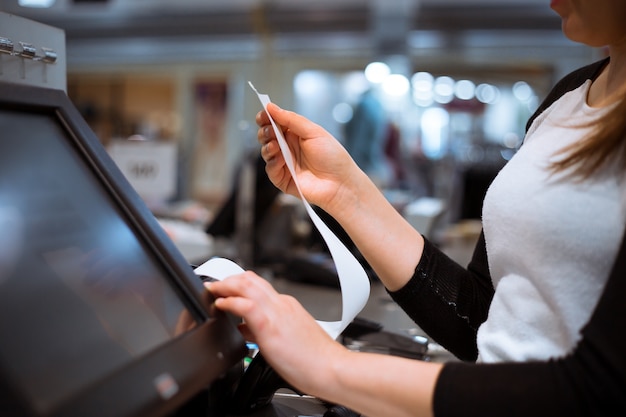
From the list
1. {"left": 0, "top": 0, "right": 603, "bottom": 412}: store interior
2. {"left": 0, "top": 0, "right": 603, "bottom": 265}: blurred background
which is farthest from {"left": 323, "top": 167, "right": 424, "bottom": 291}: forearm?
{"left": 0, "top": 0, "right": 603, "bottom": 265}: blurred background

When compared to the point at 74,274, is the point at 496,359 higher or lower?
lower

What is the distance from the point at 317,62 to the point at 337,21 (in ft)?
5.29

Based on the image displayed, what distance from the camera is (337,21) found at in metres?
6.10

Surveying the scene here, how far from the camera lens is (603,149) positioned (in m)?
0.64

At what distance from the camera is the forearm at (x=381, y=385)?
601mm

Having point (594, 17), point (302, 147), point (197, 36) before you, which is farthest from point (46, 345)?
point (197, 36)

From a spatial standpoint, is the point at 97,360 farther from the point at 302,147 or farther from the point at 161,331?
the point at 302,147

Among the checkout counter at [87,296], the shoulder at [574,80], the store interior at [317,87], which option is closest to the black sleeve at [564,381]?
the checkout counter at [87,296]

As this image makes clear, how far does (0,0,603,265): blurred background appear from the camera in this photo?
10.9 feet

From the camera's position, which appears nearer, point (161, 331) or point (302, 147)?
point (161, 331)

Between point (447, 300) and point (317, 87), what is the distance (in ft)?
24.6

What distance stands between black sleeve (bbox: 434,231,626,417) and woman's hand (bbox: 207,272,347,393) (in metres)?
0.12

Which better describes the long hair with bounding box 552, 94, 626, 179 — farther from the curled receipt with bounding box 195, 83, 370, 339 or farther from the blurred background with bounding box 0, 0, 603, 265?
the blurred background with bounding box 0, 0, 603, 265

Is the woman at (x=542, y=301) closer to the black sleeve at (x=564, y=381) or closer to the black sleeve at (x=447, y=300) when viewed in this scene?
the black sleeve at (x=564, y=381)
